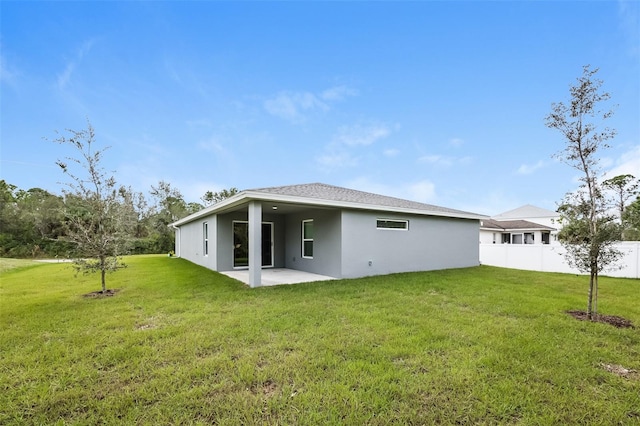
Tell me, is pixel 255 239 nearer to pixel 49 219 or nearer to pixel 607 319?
pixel 607 319

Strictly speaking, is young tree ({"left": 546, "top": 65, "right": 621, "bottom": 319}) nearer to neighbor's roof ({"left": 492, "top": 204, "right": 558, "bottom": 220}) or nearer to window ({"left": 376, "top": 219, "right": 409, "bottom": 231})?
window ({"left": 376, "top": 219, "right": 409, "bottom": 231})

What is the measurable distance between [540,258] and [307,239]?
1085 cm

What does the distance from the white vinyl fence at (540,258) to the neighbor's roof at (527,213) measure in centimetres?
2167

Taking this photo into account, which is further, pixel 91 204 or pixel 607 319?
pixel 91 204

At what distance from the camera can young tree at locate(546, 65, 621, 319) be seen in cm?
530

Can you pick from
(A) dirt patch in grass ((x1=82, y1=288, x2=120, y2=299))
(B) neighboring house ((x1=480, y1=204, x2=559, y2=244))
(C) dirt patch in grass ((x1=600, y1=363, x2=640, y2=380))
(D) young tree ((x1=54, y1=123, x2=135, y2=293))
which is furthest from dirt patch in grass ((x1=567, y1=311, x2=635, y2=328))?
(B) neighboring house ((x1=480, y1=204, x2=559, y2=244))

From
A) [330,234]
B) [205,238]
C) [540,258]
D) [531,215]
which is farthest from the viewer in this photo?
[531,215]

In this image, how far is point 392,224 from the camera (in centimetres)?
1087

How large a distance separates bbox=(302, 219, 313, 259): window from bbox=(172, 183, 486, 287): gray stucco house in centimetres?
4

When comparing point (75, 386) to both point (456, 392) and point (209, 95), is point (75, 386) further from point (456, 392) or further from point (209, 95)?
point (209, 95)

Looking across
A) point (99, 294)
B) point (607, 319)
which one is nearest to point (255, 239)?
point (99, 294)

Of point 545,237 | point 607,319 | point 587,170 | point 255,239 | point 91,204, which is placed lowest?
point 607,319

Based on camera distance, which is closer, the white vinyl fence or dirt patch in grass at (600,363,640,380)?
dirt patch in grass at (600,363,640,380)

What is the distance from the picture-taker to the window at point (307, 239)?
11.1 metres
